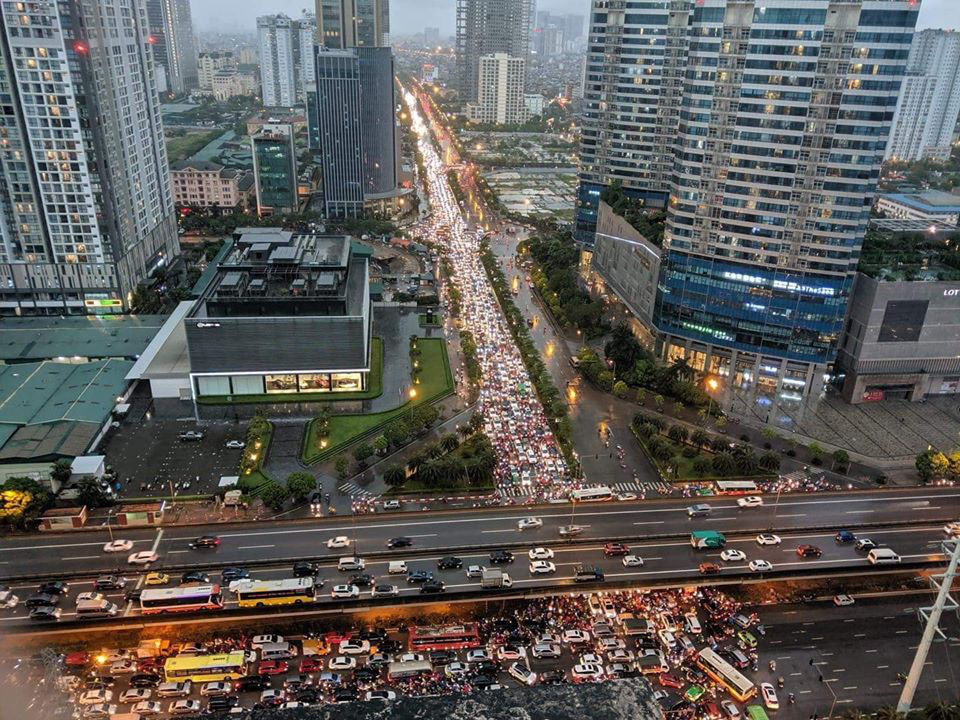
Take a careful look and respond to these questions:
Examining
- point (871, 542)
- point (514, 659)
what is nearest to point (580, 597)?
point (514, 659)

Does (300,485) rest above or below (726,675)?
above

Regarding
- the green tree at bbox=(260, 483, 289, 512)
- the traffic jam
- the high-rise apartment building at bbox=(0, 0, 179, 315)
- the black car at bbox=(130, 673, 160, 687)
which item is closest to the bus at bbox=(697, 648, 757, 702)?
the traffic jam

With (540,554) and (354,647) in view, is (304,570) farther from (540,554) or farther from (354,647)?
(540,554)

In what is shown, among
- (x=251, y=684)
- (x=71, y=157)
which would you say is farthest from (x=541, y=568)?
(x=71, y=157)

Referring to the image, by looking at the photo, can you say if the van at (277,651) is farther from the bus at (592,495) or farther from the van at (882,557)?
the van at (882,557)

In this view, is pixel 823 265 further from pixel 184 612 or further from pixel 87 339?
pixel 87 339
